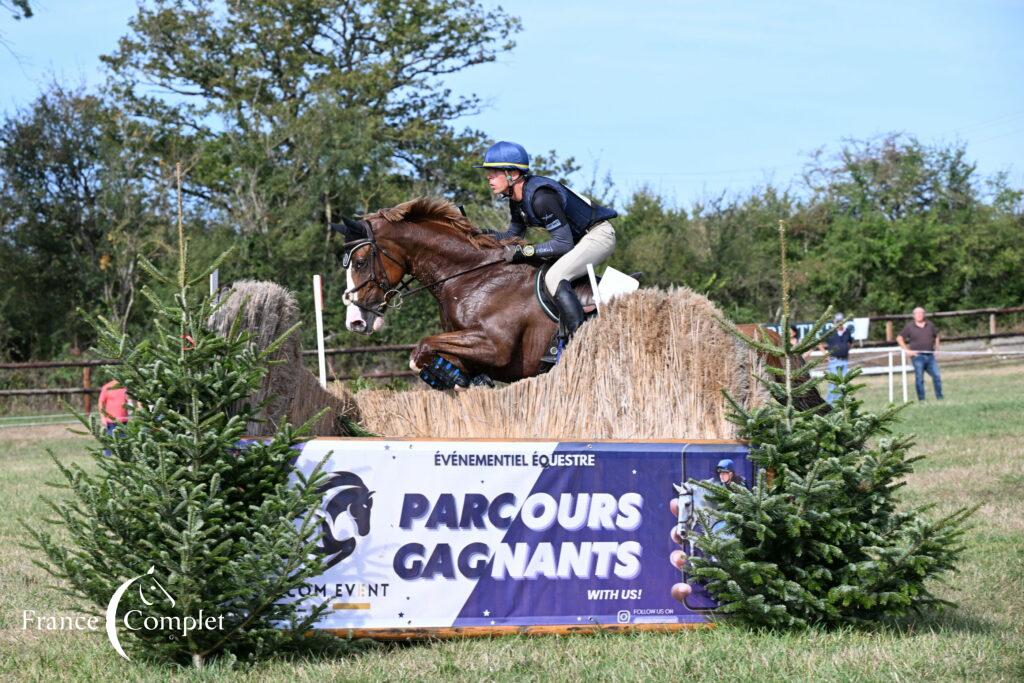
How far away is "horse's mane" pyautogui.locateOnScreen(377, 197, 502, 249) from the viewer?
8320 millimetres

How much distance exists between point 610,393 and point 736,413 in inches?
25.9

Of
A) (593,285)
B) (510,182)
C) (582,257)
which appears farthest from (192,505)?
(510,182)

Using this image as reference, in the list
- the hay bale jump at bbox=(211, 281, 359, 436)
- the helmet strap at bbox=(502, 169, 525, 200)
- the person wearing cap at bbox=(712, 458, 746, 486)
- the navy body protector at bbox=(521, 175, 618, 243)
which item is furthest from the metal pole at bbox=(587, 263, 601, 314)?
the person wearing cap at bbox=(712, 458, 746, 486)

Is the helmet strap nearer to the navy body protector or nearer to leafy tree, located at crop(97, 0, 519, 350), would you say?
the navy body protector

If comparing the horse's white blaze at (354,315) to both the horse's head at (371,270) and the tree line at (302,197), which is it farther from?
the tree line at (302,197)

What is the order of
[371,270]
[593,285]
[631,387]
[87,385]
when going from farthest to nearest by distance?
[87,385], [371,270], [593,285], [631,387]

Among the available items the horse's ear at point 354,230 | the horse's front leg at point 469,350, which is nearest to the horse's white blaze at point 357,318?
the horse's ear at point 354,230

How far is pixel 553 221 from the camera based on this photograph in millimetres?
7547

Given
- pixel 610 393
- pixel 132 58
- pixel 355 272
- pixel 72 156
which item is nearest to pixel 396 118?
pixel 132 58

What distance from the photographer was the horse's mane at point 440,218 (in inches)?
328

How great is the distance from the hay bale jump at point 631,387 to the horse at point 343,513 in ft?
2.25

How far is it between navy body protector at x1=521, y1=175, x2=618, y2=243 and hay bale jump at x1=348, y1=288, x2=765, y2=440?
1981 mm

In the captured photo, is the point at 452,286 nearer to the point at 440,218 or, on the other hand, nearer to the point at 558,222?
the point at 440,218

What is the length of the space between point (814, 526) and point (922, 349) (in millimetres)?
17918
